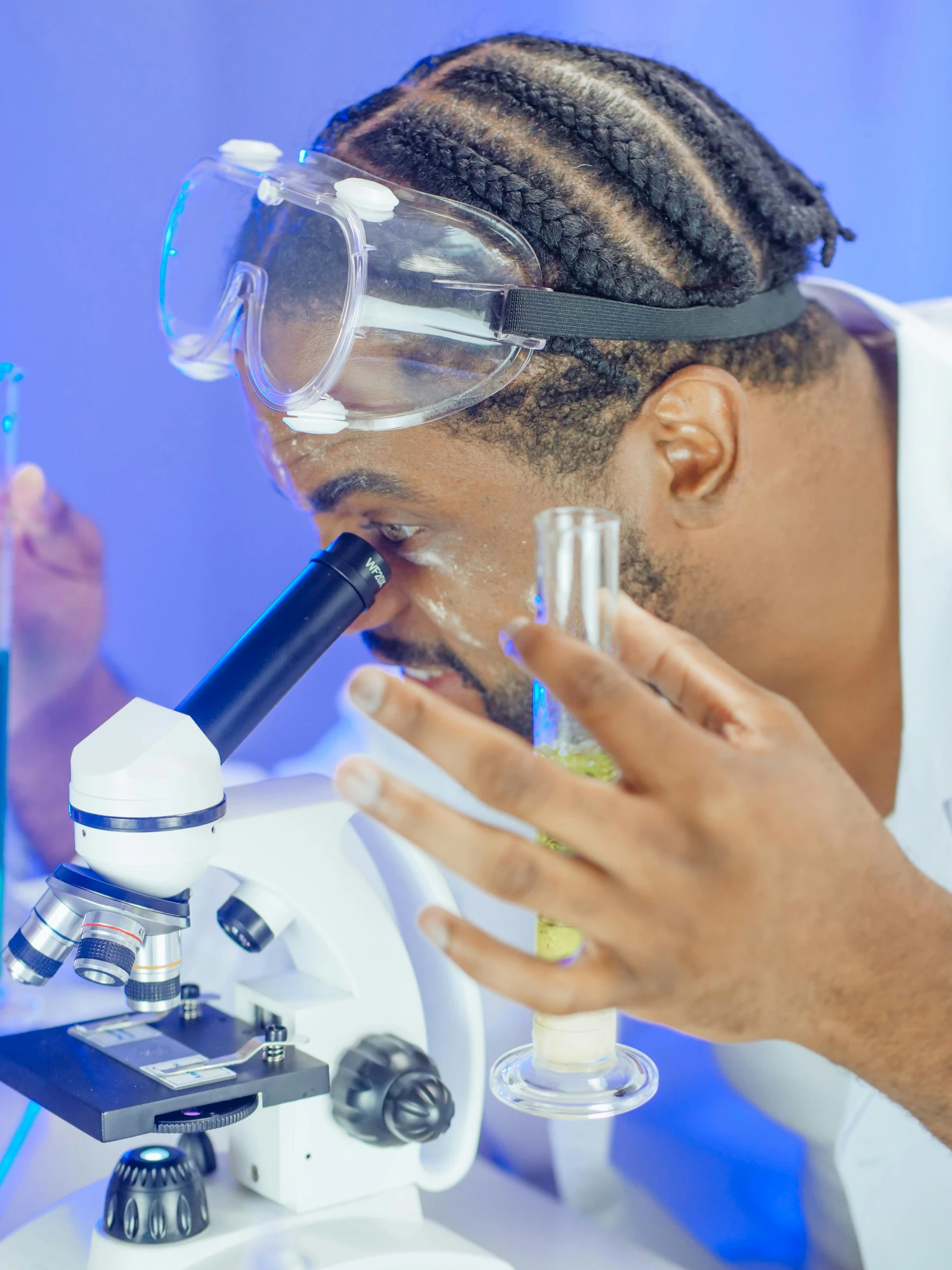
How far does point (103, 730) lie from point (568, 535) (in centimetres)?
32

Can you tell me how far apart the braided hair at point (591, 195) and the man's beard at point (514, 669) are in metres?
0.10

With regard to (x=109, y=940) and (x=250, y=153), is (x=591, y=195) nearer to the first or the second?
(x=250, y=153)

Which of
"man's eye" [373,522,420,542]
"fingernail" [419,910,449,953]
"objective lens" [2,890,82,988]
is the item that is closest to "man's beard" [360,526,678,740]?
"man's eye" [373,522,420,542]

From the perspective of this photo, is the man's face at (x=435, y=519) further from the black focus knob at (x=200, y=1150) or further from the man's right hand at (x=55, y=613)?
the man's right hand at (x=55, y=613)

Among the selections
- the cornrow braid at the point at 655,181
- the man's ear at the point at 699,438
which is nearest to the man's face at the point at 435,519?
the man's ear at the point at 699,438

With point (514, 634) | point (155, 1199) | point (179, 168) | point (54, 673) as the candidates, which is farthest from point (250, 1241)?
point (179, 168)

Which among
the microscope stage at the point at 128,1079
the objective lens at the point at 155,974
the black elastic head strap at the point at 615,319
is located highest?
the black elastic head strap at the point at 615,319

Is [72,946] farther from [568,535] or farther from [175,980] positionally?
[568,535]

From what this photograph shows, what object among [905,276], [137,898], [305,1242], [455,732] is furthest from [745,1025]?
[905,276]

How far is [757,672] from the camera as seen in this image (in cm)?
128

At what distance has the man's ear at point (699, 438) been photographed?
3.55 feet

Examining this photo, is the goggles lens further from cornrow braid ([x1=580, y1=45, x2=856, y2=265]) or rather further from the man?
cornrow braid ([x1=580, y1=45, x2=856, y2=265])

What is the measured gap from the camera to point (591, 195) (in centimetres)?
105

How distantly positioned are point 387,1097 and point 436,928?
16.3 inches
